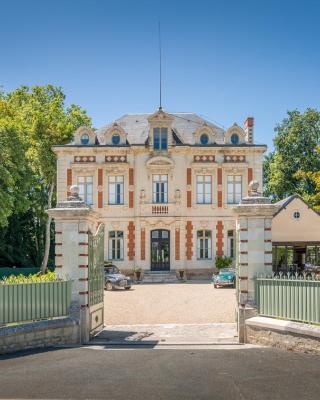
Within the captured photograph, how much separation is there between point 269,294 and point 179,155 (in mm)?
27145

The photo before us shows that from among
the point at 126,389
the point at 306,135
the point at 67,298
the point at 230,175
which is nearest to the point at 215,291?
the point at 230,175

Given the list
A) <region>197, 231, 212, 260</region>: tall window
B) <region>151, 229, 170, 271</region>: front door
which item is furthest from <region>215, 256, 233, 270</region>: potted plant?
<region>151, 229, 170, 271</region>: front door

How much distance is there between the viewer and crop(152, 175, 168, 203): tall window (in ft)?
131

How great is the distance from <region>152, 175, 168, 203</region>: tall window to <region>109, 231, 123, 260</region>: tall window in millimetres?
3416

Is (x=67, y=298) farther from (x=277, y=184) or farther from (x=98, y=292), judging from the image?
(x=277, y=184)

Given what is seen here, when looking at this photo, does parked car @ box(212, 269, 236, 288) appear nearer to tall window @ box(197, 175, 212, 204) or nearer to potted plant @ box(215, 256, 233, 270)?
potted plant @ box(215, 256, 233, 270)

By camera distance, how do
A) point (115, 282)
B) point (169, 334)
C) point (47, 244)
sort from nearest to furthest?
point (169, 334) → point (115, 282) → point (47, 244)

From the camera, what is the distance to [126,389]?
9211 millimetres

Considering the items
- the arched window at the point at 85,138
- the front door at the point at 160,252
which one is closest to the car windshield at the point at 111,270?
the front door at the point at 160,252

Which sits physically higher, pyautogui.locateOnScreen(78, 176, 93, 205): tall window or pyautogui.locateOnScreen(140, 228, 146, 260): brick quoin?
pyautogui.locateOnScreen(78, 176, 93, 205): tall window

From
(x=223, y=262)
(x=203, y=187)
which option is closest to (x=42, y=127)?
(x=203, y=187)

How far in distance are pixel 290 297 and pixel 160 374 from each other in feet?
12.7

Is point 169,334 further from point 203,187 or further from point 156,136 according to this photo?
point 156,136

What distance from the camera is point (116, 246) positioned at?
1563 inches
